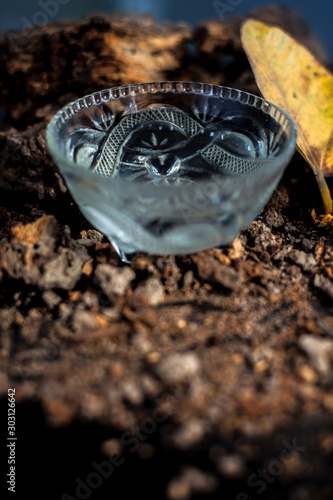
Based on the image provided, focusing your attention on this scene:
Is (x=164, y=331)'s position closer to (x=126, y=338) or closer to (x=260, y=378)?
(x=126, y=338)

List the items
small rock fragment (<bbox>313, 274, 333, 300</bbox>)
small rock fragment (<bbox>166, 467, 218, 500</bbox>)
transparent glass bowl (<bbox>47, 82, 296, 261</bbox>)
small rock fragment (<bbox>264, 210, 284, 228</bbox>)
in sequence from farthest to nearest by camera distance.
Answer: small rock fragment (<bbox>264, 210, 284, 228</bbox>)
small rock fragment (<bbox>313, 274, 333, 300</bbox>)
transparent glass bowl (<bbox>47, 82, 296, 261</bbox>)
small rock fragment (<bbox>166, 467, 218, 500</bbox>)

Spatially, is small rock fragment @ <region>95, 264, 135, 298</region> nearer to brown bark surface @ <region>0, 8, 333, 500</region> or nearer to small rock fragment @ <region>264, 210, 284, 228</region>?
brown bark surface @ <region>0, 8, 333, 500</region>

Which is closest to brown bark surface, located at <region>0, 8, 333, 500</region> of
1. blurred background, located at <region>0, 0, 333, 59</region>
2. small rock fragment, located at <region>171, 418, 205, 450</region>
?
small rock fragment, located at <region>171, 418, 205, 450</region>

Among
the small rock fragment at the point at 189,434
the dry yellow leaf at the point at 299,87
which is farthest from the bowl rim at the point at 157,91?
the small rock fragment at the point at 189,434

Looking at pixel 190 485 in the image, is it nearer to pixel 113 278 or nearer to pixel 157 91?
pixel 113 278

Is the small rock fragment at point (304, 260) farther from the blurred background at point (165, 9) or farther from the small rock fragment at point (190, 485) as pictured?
the blurred background at point (165, 9)

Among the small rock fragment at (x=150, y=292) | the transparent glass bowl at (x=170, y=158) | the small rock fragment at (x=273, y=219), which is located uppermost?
the transparent glass bowl at (x=170, y=158)

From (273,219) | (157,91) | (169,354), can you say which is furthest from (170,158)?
(169,354)
